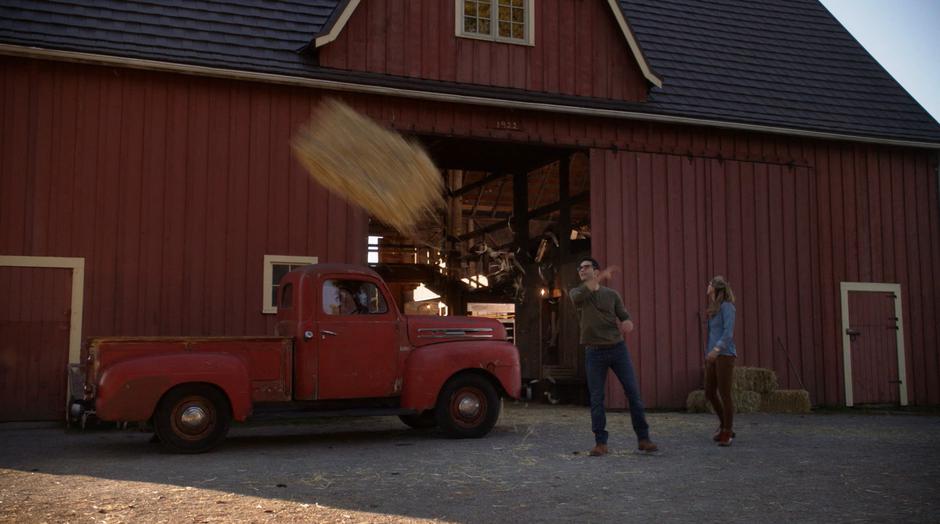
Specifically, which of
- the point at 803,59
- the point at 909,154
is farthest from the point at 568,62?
the point at 909,154

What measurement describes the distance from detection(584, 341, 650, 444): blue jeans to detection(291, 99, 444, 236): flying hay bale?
5.70m

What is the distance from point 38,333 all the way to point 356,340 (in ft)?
15.6

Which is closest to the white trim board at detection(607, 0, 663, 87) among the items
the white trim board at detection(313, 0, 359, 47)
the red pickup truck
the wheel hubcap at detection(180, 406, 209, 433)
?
the white trim board at detection(313, 0, 359, 47)

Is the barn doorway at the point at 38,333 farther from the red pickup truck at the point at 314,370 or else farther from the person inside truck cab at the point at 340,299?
the person inside truck cab at the point at 340,299

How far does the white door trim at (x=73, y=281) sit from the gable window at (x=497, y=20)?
6.57m

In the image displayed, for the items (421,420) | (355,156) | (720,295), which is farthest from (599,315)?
(355,156)

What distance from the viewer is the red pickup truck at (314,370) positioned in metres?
8.81

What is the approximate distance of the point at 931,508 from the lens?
6.17 meters

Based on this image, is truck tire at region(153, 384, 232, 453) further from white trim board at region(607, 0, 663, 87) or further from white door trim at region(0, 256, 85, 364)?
white trim board at region(607, 0, 663, 87)

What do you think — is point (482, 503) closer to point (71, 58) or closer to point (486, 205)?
point (71, 58)

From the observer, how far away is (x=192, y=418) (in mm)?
8945

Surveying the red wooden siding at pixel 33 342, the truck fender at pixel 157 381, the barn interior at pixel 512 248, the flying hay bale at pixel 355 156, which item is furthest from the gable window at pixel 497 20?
the truck fender at pixel 157 381

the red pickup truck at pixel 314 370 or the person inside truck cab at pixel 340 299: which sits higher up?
the person inside truck cab at pixel 340 299

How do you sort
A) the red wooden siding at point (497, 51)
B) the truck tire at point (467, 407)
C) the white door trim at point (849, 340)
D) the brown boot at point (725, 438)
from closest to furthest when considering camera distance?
1. the brown boot at point (725, 438)
2. the truck tire at point (467, 407)
3. the red wooden siding at point (497, 51)
4. the white door trim at point (849, 340)
